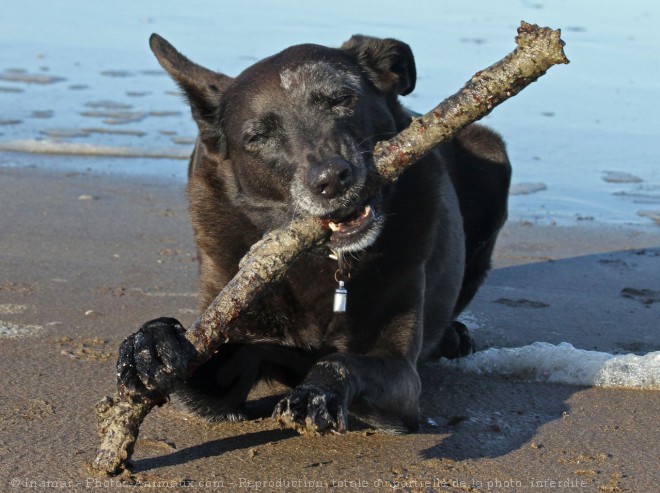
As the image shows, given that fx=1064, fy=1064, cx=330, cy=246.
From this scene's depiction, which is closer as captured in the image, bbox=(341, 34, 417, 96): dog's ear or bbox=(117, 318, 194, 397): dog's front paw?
bbox=(117, 318, 194, 397): dog's front paw

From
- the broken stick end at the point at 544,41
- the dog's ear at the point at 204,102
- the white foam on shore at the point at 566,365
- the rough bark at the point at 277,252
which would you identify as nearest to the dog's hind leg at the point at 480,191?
the white foam on shore at the point at 566,365

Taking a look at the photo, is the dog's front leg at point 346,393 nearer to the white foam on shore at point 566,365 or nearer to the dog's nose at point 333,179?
the dog's nose at point 333,179

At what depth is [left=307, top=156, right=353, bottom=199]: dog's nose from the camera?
3676mm

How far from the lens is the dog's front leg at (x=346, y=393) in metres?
3.16

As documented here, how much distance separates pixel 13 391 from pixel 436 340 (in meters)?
1.83

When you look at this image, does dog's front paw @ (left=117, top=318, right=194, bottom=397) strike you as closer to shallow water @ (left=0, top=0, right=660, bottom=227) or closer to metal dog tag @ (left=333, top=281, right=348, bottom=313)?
metal dog tag @ (left=333, top=281, right=348, bottom=313)

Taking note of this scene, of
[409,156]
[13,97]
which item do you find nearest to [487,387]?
[409,156]

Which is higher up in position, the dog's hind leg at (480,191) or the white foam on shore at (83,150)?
the dog's hind leg at (480,191)

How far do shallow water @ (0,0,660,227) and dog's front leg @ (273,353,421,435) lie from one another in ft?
14.2

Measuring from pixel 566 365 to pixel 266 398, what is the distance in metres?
1.27

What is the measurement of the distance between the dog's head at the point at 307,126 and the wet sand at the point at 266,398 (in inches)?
30.8

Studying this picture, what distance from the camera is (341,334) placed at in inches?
159

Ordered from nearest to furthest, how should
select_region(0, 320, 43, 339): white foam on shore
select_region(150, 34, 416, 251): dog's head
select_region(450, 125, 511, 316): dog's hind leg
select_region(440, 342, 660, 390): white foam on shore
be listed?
select_region(150, 34, 416, 251): dog's head, select_region(440, 342, 660, 390): white foam on shore, select_region(0, 320, 43, 339): white foam on shore, select_region(450, 125, 511, 316): dog's hind leg

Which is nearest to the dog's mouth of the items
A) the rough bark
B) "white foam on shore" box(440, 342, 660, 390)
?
the rough bark
